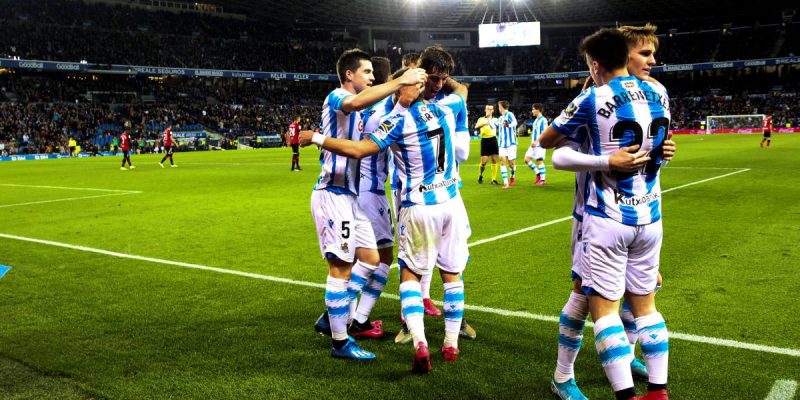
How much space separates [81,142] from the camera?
48375 millimetres

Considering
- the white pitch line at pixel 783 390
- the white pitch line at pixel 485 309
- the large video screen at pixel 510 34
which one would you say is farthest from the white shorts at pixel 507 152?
the large video screen at pixel 510 34

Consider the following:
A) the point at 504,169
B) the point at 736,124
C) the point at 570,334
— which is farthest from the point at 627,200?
the point at 736,124

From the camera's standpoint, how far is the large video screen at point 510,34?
213ft

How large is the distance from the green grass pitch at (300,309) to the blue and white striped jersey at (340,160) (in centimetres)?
134

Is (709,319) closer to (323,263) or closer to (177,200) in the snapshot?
(323,263)

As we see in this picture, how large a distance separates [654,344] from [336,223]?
7.89ft

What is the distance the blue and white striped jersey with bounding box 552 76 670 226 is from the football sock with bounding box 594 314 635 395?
58 cm

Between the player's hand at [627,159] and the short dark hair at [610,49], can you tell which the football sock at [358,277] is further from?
A: the short dark hair at [610,49]

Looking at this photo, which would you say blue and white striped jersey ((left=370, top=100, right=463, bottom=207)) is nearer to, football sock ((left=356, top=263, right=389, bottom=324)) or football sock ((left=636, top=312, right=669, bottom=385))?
football sock ((left=356, top=263, right=389, bottom=324))

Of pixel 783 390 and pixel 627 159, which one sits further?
pixel 783 390

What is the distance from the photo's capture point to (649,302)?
→ 11.7 feet

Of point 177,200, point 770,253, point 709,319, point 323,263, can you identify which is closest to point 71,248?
point 323,263

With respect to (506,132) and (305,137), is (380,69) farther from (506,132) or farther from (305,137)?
(506,132)

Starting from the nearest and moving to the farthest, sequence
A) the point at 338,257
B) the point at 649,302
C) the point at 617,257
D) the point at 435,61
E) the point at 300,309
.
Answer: the point at 617,257 → the point at 649,302 → the point at 435,61 → the point at 338,257 → the point at 300,309
